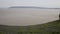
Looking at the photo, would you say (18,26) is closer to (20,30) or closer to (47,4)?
(20,30)

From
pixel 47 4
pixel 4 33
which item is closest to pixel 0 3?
pixel 47 4

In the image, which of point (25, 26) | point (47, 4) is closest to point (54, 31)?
point (25, 26)

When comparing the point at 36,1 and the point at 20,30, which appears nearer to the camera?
the point at 20,30

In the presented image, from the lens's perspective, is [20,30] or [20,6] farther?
[20,6]

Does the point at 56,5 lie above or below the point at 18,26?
below

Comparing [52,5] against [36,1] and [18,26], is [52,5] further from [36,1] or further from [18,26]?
[18,26]

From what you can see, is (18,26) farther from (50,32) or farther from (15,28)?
(50,32)

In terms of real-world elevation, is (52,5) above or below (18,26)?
below

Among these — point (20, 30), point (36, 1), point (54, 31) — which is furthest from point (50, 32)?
point (36, 1)
